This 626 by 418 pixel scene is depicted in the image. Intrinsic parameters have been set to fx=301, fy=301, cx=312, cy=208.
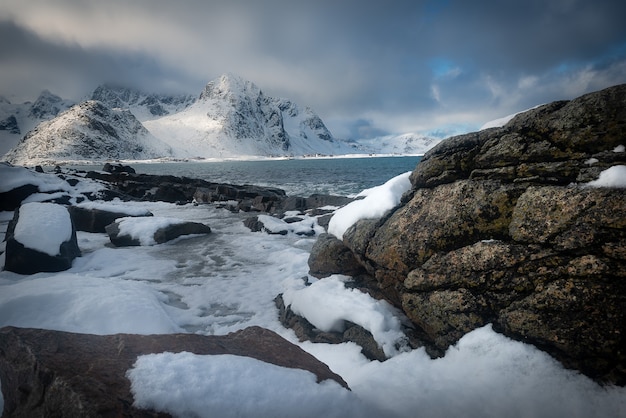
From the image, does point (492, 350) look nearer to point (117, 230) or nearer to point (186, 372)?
point (186, 372)

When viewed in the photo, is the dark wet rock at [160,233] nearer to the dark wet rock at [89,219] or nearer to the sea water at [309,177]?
the dark wet rock at [89,219]

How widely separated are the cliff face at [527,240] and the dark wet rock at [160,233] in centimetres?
1221

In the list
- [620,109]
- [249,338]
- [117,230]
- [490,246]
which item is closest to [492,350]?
[490,246]

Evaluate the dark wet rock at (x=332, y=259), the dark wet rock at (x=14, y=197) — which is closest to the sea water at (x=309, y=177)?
the dark wet rock at (x=14, y=197)

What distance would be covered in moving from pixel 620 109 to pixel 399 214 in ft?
13.0

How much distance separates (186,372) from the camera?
3.21 metres

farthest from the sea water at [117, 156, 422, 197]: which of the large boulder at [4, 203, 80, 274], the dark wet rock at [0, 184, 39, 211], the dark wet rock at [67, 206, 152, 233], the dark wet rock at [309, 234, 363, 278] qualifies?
the dark wet rock at [309, 234, 363, 278]

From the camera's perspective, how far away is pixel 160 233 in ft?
49.7

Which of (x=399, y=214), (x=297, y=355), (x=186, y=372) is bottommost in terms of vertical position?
(x=297, y=355)

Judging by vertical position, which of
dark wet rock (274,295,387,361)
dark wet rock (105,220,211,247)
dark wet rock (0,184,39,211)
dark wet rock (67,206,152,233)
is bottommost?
dark wet rock (274,295,387,361)

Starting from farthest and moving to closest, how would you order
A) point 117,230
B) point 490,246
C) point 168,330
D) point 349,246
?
point 117,230, point 349,246, point 168,330, point 490,246

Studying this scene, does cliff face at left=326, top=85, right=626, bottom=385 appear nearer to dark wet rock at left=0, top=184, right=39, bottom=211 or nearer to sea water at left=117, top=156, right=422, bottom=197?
dark wet rock at left=0, top=184, right=39, bottom=211

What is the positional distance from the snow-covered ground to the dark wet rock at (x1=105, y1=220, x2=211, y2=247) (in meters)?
2.03

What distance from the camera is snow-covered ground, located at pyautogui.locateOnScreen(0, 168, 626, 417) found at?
10.5ft
